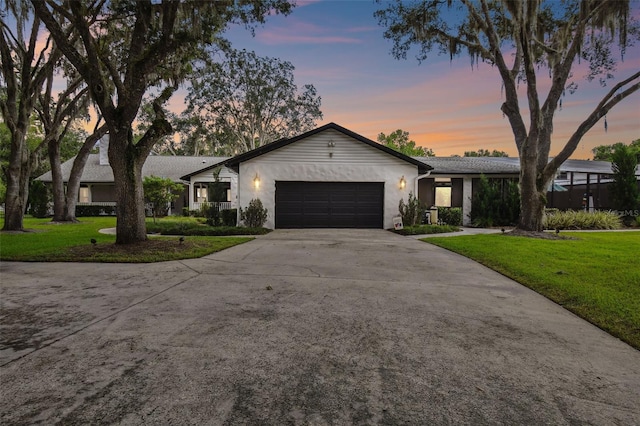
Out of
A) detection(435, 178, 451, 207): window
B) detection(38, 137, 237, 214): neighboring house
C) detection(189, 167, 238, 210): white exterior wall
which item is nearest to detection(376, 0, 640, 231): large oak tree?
detection(435, 178, 451, 207): window

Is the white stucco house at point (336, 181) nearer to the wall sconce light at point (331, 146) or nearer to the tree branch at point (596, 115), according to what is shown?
the wall sconce light at point (331, 146)

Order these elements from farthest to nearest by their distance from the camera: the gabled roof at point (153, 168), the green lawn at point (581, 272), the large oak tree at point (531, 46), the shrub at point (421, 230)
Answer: the gabled roof at point (153, 168) < the shrub at point (421, 230) < the large oak tree at point (531, 46) < the green lawn at point (581, 272)

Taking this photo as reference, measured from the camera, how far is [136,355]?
269 cm

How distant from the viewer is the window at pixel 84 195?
1003 inches

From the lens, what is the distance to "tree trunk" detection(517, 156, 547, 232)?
11.9 metres

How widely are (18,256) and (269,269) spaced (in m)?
5.60

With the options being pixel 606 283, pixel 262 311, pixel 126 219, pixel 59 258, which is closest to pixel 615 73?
pixel 606 283

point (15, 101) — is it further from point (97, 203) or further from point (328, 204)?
point (97, 203)

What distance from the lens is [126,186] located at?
333 inches

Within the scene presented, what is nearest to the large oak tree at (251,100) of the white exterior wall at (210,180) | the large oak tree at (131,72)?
the white exterior wall at (210,180)

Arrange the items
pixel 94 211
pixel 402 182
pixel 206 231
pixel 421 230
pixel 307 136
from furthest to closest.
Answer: pixel 94 211, pixel 402 182, pixel 307 136, pixel 421 230, pixel 206 231

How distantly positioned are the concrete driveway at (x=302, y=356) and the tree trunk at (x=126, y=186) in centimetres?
358

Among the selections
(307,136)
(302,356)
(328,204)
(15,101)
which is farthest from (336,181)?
(302,356)

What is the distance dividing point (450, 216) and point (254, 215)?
9.87 metres
